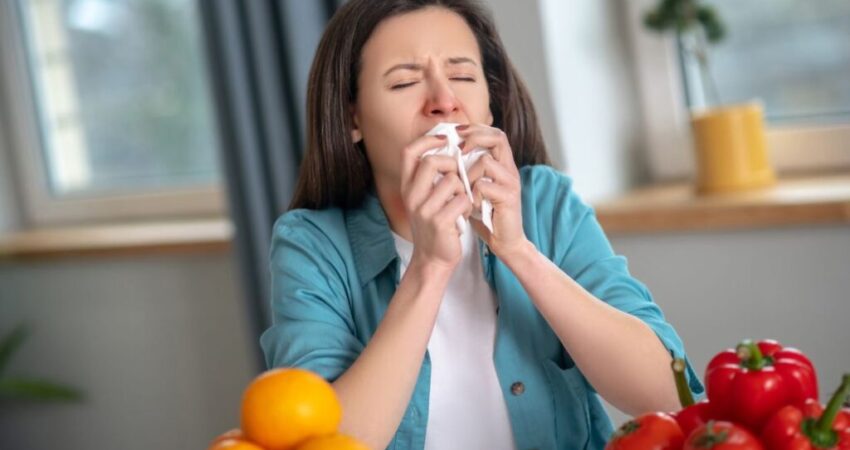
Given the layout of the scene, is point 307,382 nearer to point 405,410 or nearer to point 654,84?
point 405,410

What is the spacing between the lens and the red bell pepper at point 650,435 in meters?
0.95

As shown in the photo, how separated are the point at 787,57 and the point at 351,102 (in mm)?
1217

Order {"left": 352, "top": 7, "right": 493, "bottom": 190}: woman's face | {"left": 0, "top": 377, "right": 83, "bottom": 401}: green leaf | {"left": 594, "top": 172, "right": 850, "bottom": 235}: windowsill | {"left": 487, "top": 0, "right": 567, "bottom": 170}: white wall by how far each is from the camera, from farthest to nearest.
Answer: {"left": 0, "top": 377, "right": 83, "bottom": 401}: green leaf → {"left": 487, "top": 0, "right": 567, "bottom": 170}: white wall → {"left": 594, "top": 172, "right": 850, "bottom": 235}: windowsill → {"left": 352, "top": 7, "right": 493, "bottom": 190}: woman's face

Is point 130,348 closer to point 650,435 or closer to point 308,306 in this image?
point 308,306

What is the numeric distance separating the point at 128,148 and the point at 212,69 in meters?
0.97

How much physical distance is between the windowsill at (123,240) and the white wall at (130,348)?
5 cm

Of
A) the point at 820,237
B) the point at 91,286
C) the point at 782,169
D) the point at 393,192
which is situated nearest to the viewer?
the point at 393,192

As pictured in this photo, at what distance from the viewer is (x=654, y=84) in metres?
2.53

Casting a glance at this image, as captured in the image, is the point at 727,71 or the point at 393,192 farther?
the point at 727,71

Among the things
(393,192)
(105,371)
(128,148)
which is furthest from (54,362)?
(393,192)

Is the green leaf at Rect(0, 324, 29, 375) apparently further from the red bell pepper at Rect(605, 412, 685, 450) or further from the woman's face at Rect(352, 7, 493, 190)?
the red bell pepper at Rect(605, 412, 685, 450)

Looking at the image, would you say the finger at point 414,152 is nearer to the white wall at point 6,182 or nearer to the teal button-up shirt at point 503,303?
the teal button-up shirt at point 503,303

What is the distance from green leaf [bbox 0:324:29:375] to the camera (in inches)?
132

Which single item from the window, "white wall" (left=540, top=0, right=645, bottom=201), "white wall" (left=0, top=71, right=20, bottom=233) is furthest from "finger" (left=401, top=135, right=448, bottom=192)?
"white wall" (left=0, top=71, right=20, bottom=233)
